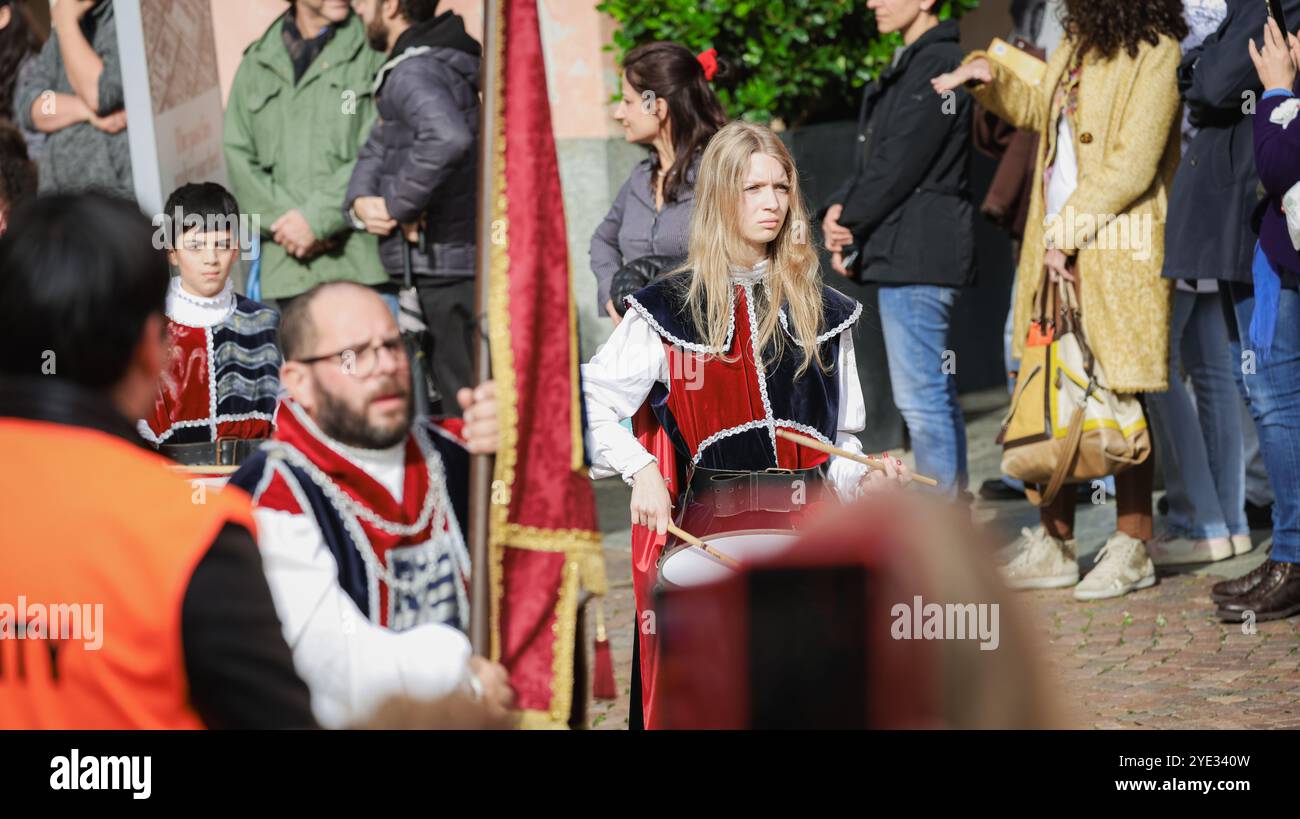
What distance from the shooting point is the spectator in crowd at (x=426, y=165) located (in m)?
5.75

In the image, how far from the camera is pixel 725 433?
411cm

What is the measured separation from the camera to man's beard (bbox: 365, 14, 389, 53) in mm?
6059

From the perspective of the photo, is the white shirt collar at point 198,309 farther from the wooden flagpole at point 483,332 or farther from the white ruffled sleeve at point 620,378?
the wooden flagpole at point 483,332

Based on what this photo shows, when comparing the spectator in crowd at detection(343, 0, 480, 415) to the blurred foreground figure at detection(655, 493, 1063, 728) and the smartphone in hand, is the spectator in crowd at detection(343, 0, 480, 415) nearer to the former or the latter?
the smartphone in hand

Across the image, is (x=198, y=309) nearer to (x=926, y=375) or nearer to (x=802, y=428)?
(x=802, y=428)

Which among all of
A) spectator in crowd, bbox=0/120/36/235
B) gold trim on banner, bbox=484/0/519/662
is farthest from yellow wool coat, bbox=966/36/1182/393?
spectator in crowd, bbox=0/120/36/235

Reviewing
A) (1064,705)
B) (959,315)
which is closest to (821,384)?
(1064,705)

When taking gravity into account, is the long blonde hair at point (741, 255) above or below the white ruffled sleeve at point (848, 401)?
above

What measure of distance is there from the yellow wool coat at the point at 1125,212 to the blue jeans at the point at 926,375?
0.60 m

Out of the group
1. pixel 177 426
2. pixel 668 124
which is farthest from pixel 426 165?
pixel 177 426

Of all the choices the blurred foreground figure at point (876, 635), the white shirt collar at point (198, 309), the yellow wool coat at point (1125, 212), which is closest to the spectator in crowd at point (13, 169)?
the white shirt collar at point (198, 309)
